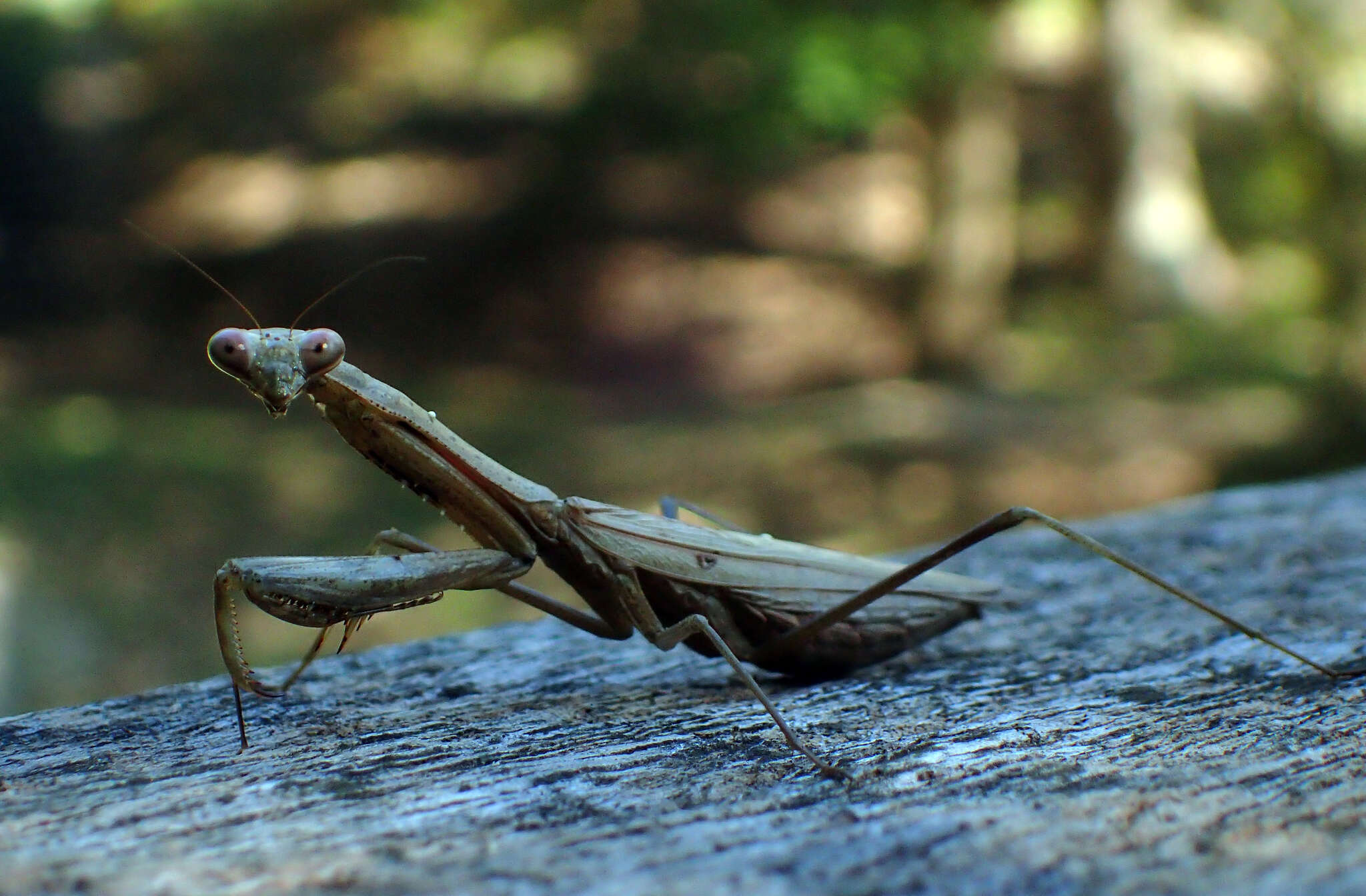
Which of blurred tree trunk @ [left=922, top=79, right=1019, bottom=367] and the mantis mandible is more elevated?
blurred tree trunk @ [left=922, top=79, right=1019, bottom=367]

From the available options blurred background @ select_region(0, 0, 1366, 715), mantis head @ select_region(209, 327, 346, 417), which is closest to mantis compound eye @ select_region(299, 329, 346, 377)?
mantis head @ select_region(209, 327, 346, 417)

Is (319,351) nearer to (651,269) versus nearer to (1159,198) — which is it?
(651,269)

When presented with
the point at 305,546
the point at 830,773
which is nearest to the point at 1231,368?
the point at 305,546

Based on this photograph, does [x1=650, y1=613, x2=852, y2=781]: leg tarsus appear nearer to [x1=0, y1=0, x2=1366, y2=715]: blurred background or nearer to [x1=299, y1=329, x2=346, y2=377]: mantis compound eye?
[x1=299, y1=329, x2=346, y2=377]: mantis compound eye

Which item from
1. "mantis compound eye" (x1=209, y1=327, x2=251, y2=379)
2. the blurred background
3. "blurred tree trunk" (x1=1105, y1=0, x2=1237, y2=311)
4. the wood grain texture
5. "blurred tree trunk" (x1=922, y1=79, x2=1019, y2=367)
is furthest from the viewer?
"blurred tree trunk" (x1=1105, y1=0, x2=1237, y2=311)

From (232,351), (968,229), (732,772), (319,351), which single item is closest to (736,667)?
(732,772)

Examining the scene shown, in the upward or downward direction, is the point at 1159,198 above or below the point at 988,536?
above
